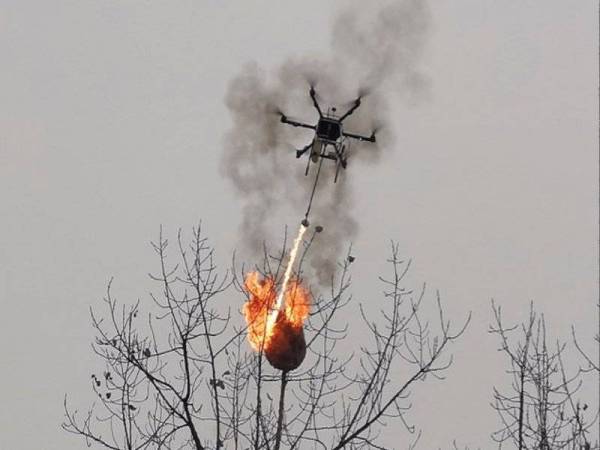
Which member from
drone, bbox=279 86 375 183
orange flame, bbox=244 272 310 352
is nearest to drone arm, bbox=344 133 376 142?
drone, bbox=279 86 375 183

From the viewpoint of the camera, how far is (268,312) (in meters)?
15.5

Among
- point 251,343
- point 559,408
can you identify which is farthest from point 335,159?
point 559,408

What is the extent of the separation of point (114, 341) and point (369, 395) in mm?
4224

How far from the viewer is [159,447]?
47.5ft

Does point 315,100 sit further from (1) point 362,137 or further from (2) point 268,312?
(2) point 268,312

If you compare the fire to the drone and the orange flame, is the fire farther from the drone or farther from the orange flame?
the drone

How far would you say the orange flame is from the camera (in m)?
15.7

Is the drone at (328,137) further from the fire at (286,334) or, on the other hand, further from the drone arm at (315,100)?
the fire at (286,334)

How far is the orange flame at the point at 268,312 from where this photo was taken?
15.7 m

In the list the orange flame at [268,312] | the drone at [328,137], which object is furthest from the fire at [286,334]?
the drone at [328,137]

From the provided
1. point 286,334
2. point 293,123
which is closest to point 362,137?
point 293,123

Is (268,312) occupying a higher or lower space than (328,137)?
lower

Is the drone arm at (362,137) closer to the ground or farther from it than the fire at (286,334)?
farther from it

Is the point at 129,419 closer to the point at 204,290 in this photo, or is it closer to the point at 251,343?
the point at 204,290
